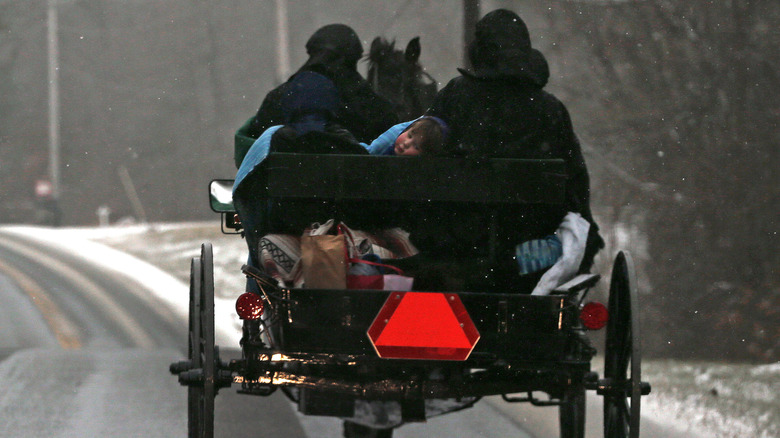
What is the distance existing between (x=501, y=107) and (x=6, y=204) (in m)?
43.8

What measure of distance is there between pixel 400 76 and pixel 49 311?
853 centimetres

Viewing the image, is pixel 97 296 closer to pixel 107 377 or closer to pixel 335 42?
pixel 107 377

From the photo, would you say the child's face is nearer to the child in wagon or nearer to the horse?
the child in wagon

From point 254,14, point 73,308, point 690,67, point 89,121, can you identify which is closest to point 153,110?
point 89,121

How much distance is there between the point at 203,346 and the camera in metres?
5.50

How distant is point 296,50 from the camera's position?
49.1 m

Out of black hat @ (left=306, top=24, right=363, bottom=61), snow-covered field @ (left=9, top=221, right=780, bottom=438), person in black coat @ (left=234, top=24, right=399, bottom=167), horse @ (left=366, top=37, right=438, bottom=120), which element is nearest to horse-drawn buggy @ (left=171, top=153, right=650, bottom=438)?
person in black coat @ (left=234, top=24, right=399, bottom=167)

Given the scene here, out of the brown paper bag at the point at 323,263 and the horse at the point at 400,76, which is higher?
the horse at the point at 400,76

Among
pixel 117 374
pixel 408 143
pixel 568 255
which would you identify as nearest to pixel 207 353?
pixel 408 143

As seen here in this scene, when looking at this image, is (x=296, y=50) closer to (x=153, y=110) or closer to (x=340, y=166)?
(x=153, y=110)

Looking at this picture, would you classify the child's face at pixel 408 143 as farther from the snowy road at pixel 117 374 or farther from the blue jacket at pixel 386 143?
the snowy road at pixel 117 374

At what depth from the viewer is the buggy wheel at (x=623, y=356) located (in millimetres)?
5059

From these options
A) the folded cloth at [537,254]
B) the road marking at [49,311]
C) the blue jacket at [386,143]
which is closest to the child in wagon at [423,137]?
the blue jacket at [386,143]

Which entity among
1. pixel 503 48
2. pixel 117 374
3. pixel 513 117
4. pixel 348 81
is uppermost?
pixel 503 48
